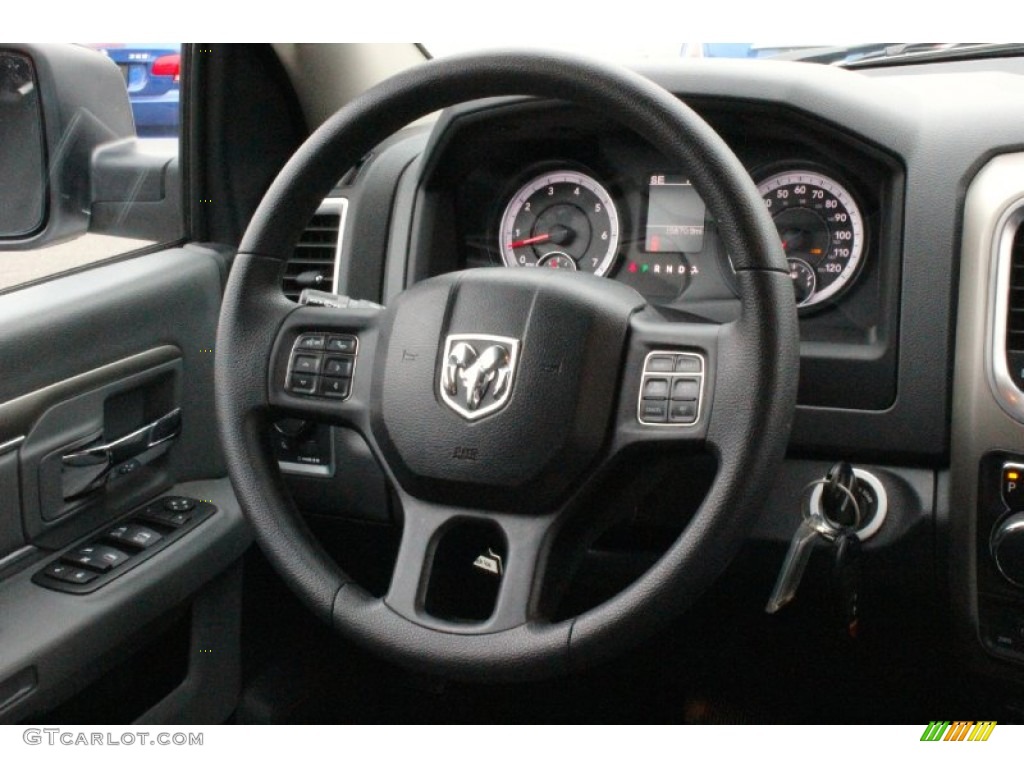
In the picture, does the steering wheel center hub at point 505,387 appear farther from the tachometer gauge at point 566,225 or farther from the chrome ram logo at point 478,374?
the tachometer gauge at point 566,225

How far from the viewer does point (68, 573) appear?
136 centimetres

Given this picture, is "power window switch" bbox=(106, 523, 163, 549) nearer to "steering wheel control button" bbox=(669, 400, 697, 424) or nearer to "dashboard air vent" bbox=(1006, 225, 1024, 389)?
"steering wheel control button" bbox=(669, 400, 697, 424)

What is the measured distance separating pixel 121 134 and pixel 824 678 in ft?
4.78

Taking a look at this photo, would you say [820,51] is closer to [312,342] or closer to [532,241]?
[532,241]

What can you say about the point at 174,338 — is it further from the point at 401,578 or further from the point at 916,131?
the point at 916,131

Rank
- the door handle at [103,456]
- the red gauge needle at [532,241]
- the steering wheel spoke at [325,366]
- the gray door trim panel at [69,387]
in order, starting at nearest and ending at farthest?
the steering wheel spoke at [325,366] → the gray door trim panel at [69,387] → the door handle at [103,456] → the red gauge needle at [532,241]

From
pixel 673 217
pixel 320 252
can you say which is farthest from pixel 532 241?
pixel 320 252

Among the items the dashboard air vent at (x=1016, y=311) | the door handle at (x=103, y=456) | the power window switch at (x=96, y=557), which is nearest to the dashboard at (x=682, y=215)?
the dashboard air vent at (x=1016, y=311)

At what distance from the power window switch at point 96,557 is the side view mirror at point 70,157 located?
18.6 inches

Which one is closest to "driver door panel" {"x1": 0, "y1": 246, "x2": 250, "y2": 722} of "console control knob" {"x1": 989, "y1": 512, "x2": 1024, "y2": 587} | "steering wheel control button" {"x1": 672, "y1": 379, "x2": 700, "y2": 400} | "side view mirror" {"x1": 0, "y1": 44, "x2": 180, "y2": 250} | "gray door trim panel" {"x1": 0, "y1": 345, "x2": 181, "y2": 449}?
"gray door trim panel" {"x1": 0, "y1": 345, "x2": 181, "y2": 449}

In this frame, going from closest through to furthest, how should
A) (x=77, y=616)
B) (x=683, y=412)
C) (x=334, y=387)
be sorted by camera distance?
(x=683, y=412)
(x=334, y=387)
(x=77, y=616)

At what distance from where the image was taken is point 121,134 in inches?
67.8

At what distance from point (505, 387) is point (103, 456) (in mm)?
675

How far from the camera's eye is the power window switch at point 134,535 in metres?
1.45
